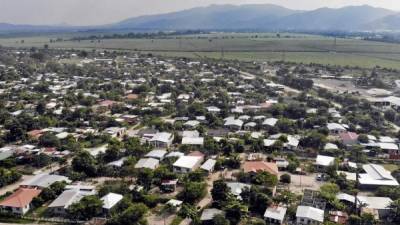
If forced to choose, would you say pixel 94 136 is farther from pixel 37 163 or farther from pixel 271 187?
pixel 271 187

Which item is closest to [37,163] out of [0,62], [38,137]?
[38,137]

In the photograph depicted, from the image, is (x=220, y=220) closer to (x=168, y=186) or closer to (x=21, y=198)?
(x=168, y=186)

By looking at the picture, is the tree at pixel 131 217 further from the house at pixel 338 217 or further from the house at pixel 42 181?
the house at pixel 338 217

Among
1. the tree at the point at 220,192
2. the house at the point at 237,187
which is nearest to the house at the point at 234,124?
the house at the point at 237,187

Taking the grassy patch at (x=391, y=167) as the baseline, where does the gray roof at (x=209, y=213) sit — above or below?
above

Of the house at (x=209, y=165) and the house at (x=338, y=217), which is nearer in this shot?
the house at (x=338, y=217)

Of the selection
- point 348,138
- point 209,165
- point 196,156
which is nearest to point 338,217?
point 209,165
